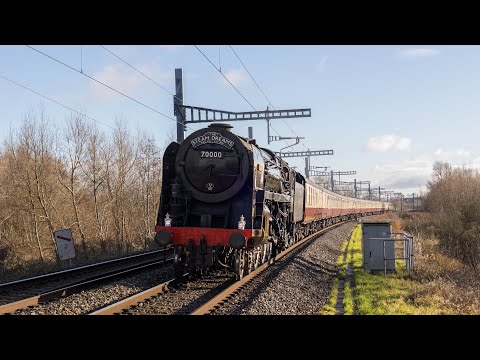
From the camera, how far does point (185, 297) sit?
9508 mm

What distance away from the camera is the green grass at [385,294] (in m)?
8.91

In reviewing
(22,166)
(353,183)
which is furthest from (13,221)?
(353,183)

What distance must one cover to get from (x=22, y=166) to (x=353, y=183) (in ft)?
228

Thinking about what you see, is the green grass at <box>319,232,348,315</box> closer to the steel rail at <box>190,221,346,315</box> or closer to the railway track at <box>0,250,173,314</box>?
the steel rail at <box>190,221,346,315</box>

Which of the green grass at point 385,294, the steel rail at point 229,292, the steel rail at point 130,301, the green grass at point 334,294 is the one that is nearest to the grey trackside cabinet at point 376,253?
the green grass at point 385,294

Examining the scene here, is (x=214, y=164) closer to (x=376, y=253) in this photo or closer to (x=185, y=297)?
(x=185, y=297)

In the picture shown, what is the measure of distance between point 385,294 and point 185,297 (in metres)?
4.52

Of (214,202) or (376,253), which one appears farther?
(376,253)

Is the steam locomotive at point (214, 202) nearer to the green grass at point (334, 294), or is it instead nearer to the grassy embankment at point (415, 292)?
the green grass at point (334, 294)

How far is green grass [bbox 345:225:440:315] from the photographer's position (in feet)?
29.2

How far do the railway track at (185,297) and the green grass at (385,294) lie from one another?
2.57m

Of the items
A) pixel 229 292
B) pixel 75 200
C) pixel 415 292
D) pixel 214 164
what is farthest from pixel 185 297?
pixel 75 200
